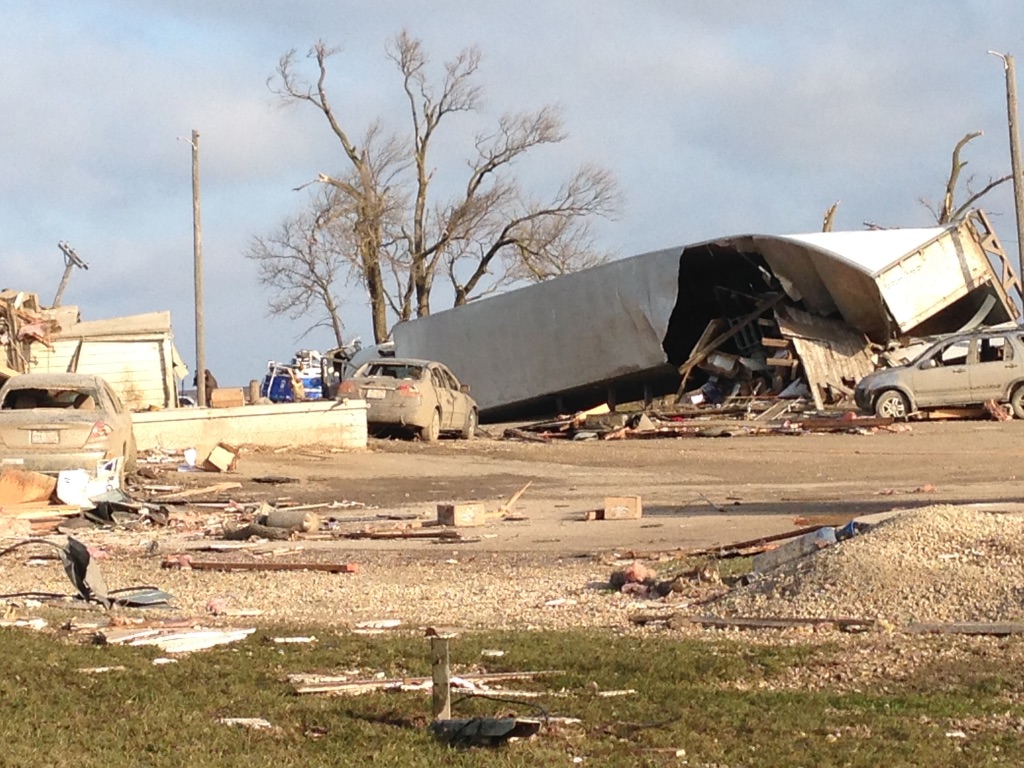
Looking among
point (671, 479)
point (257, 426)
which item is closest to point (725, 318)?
point (257, 426)

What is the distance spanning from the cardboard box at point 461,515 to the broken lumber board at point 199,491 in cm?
448

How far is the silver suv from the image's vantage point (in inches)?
1113

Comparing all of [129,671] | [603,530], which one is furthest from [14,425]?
[129,671]

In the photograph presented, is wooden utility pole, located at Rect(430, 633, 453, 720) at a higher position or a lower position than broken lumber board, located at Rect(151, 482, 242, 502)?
lower

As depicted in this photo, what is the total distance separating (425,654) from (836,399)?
25.8 m

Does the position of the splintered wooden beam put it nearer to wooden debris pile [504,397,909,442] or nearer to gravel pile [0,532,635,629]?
gravel pile [0,532,635,629]

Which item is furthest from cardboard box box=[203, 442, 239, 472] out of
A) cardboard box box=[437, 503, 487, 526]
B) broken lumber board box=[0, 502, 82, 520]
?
cardboard box box=[437, 503, 487, 526]

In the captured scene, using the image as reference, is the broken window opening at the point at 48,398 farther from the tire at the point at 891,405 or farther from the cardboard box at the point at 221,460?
the tire at the point at 891,405

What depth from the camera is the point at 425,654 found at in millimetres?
8227

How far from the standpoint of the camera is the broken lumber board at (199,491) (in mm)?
19047

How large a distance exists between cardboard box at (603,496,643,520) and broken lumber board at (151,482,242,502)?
19.4ft

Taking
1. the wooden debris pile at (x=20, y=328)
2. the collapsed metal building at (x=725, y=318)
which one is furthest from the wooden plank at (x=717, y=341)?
the wooden debris pile at (x=20, y=328)

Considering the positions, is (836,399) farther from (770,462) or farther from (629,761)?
(629,761)

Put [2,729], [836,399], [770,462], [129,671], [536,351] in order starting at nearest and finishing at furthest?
[2,729] < [129,671] < [770,462] < [836,399] < [536,351]
